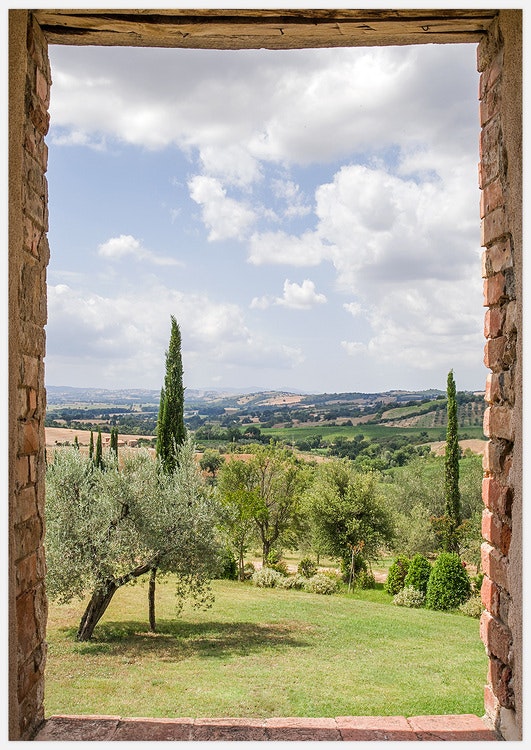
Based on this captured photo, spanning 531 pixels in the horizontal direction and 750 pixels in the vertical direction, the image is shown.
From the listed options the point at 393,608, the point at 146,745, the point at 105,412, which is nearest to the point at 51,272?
the point at 146,745

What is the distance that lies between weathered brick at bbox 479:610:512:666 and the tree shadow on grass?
6125mm

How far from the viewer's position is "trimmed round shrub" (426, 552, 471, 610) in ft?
39.7

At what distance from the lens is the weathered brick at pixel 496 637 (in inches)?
73.8

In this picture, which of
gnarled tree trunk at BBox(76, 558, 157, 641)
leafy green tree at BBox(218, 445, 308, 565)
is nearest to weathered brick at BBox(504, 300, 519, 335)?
gnarled tree trunk at BBox(76, 558, 157, 641)

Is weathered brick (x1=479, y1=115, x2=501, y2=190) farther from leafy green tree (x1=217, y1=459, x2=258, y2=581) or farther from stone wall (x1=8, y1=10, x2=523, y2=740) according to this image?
leafy green tree (x1=217, y1=459, x2=258, y2=581)

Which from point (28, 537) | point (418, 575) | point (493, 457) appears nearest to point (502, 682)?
point (493, 457)

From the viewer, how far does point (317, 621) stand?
32.2ft

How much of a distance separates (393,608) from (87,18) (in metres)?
12.1

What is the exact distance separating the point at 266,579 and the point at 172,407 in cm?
561

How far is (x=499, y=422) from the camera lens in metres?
1.96

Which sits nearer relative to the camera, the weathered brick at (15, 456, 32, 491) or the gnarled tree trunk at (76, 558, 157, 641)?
the weathered brick at (15, 456, 32, 491)

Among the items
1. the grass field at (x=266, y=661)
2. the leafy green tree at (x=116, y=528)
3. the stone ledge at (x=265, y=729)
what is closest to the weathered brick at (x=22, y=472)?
the stone ledge at (x=265, y=729)

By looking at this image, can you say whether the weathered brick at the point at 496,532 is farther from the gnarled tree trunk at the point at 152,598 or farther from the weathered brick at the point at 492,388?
the gnarled tree trunk at the point at 152,598

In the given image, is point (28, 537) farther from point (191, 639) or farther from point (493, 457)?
point (191, 639)
